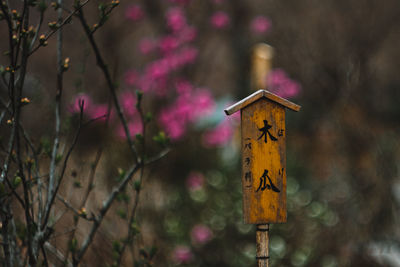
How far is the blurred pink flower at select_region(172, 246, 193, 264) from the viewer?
359 cm

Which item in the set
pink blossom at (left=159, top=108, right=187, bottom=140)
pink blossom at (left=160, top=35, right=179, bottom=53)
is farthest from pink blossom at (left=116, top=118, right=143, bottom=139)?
pink blossom at (left=160, top=35, right=179, bottom=53)

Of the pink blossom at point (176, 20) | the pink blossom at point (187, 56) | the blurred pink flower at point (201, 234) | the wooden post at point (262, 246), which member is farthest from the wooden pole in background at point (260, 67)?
the wooden post at point (262, 246)

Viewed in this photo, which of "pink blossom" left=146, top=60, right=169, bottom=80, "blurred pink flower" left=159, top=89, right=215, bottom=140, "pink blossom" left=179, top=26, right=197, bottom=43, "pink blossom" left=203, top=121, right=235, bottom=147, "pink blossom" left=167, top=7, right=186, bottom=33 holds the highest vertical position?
"pink blossom" left=167, top=7, right=186, bottom=33

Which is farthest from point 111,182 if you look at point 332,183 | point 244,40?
point 244,40

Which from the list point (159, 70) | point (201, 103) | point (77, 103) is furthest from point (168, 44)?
point (77, 103)

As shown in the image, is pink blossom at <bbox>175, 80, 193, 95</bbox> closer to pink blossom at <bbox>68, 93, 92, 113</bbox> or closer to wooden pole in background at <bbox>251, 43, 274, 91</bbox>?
wooden pole in background at <bbox>251, 43, 274, 91</bbox>

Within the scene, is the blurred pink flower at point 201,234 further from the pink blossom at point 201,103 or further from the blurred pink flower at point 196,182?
the pink blossom at point 201,103

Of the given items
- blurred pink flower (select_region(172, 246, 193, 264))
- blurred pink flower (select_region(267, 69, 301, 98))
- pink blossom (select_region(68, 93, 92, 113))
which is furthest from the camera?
blurred pink flower (select_region(267, 69, 301, 98))

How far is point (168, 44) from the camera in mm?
5547

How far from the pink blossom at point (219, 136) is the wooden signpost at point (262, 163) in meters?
3.47

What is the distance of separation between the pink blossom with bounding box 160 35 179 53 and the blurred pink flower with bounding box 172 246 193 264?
2661mm

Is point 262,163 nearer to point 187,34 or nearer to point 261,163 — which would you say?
point 261,163

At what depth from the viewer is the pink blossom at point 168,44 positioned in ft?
18.2

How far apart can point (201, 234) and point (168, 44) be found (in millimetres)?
2537
